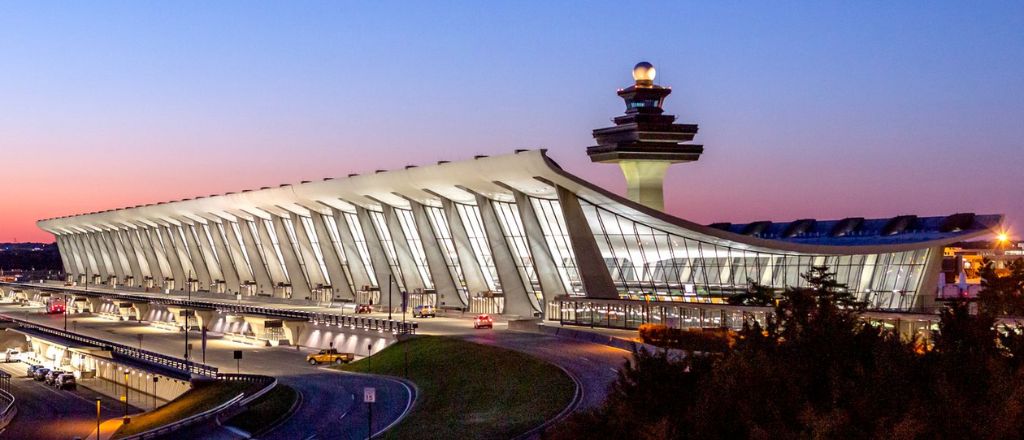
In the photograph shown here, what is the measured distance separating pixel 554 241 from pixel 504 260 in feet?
19.5

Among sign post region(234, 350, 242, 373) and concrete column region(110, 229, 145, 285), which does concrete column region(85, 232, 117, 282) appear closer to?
concrete column region(110, 229, 145, 285)

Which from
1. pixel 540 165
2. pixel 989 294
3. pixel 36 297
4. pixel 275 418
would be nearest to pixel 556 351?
pixel 275 418

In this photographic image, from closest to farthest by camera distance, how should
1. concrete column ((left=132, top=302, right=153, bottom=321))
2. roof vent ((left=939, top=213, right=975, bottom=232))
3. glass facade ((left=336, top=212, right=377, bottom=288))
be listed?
roof vent ((left=939, top=213, right=975, bottom=232))
glass facade ((left=336, top=212, right=377, bottom=288))
concrete column ((left=132, top=302, right=153, bottom=321))

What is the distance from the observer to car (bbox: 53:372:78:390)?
3091 inches

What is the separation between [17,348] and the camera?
101625 mm

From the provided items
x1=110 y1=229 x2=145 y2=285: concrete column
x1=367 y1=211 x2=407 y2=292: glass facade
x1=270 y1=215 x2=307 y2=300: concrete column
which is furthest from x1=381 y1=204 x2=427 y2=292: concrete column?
x1=110 y1=229 x2=145 y2=285: concrete column

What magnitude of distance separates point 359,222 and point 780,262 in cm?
4137

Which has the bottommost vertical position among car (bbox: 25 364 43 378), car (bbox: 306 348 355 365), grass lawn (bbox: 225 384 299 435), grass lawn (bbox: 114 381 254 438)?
car (bbox: 25 364 43 378)

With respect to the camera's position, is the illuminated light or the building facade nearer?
the building facade

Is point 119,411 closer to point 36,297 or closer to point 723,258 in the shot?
point 723,258

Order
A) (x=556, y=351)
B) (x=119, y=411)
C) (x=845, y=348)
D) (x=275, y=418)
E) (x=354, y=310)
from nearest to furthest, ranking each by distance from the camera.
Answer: (x=845, y=348), (x=275, y=418), (x=556, y=351), (x=119, y=411), (x=354, y=310)

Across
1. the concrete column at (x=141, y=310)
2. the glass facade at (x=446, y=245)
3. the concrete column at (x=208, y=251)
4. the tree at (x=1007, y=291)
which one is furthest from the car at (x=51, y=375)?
the tree at (x=1007, y=291)

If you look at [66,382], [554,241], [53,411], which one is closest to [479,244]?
[554,241]

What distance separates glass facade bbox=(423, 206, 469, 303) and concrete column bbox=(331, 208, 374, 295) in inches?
605
